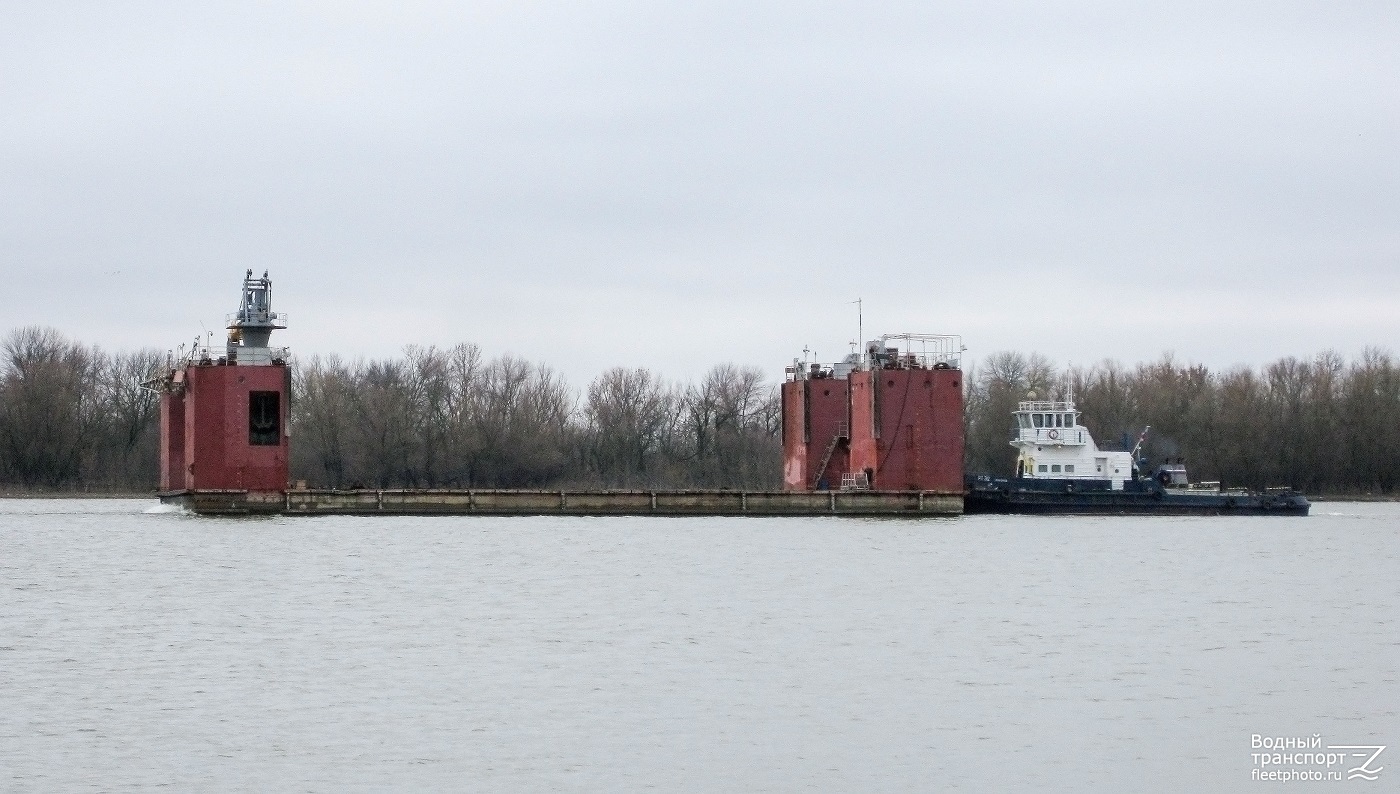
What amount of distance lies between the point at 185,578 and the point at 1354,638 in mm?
21100

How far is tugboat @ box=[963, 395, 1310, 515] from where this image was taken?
62.4 metres

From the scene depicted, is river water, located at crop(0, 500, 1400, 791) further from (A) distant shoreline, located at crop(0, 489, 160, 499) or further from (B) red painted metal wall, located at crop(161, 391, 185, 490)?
(A) distant shoreline, located at crop(0, 489, 160, 499)

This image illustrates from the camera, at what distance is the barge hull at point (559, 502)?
5588 centimetres

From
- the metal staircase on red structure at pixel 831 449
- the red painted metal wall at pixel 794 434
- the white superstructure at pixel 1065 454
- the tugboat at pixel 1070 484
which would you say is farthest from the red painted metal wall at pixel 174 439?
the white superstructure at pixel 1065 454

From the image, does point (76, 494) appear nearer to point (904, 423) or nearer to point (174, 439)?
point (174, 439)

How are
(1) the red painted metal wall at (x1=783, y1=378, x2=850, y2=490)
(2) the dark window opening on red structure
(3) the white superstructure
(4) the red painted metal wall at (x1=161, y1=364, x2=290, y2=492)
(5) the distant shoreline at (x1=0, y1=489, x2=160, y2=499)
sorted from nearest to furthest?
(4) the red painted metal wall at (x1=161, y1=364, x2=290, y2=492) → (2) the dark window opening on red structure → (1) the red painted metal wall at (x1=783, y1=378, x2=850, y2=490) → (3) the white superstructure → (5) the distant shoreline at (x1=0, y1=489, x2=160, y2=499)

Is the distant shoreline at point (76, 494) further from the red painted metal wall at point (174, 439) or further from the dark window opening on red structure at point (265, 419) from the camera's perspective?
the dark window opening on red structure at point (265, 419)

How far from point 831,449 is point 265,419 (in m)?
18.3

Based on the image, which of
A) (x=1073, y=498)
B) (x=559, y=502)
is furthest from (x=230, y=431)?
(x=1073, y=498)

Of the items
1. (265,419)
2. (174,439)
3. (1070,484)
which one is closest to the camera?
(265,419)

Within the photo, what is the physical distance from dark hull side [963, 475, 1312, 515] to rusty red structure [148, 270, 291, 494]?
22505 millimetres

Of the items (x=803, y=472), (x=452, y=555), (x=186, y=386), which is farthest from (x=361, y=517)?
(x=452, y=555)

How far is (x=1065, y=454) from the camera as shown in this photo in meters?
63.4

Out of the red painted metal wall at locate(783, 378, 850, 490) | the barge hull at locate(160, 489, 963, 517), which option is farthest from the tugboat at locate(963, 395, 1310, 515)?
the red painted metal wall at locate(783, 378, 850, 490)
